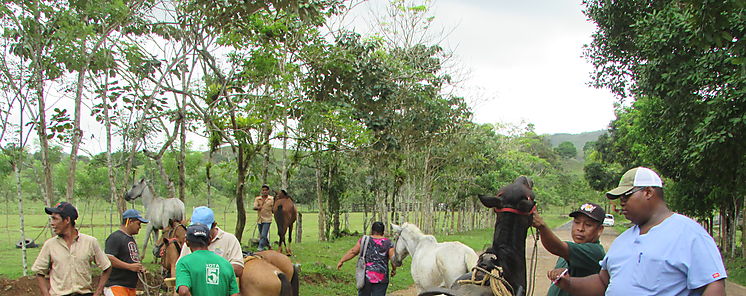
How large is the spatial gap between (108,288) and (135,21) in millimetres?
6617

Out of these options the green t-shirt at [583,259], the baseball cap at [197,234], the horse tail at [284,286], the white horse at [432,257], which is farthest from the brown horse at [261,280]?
the green t-shirt at [583,259]

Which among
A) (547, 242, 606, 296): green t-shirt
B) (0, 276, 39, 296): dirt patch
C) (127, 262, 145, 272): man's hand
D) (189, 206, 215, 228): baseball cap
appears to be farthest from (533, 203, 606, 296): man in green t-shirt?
(0, 276, 39, 296): dirt patch

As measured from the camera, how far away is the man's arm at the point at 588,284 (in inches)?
118

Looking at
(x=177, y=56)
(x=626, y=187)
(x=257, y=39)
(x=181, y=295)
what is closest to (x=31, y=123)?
(x=177, y=56)

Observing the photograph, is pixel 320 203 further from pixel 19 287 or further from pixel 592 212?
pixel 592 212

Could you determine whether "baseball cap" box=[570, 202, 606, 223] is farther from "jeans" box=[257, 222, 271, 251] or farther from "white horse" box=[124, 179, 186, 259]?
"jeans" box=[257, 222, 271, 251]

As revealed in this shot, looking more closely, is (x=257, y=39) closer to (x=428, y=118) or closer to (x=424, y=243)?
(x=424, y=243)

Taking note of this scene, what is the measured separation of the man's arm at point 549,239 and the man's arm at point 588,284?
334 mm

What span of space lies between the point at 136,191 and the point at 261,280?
749cm

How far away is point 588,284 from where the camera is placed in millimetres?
3043

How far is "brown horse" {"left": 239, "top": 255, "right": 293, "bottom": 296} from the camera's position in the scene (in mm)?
5301

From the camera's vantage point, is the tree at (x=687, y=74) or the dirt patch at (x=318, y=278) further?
the dirt patch at (x=318, y=278)

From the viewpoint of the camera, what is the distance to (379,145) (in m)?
16.9

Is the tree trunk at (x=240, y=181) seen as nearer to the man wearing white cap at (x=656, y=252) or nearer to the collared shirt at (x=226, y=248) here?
the collared shirt at (x=226, y=248)
